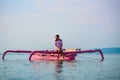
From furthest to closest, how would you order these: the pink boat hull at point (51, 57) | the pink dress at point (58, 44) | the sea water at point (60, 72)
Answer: the pink boat hull at point (51, 57), the pink dress at point (58, 44), the sea water at point (60, 72)

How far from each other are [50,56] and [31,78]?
1284 cm

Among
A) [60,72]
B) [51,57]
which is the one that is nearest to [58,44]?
[51,57]

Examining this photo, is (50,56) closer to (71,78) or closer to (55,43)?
(55,43)

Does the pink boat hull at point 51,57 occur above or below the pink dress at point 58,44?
below

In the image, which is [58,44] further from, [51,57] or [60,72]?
[60,72]

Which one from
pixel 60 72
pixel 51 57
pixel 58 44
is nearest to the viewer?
pixel 60 72

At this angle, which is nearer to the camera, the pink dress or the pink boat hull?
the pink dress

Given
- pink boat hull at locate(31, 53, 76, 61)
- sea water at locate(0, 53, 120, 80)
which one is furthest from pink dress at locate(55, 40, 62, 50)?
sea water at locate(0, 53, 120, 80)

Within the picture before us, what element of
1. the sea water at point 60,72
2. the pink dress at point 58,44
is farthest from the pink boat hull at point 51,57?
the sea water at point 60,72

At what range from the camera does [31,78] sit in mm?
10242

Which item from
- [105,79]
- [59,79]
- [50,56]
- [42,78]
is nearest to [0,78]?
[42,78]

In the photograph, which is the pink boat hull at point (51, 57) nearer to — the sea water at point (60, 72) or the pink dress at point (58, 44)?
the pink dress at point (58, 44)

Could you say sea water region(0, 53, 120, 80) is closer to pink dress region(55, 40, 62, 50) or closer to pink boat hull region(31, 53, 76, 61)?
pink dress region(55, 40, 62, 50)

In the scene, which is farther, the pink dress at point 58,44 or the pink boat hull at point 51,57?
the pink boat hull at point 51,57
